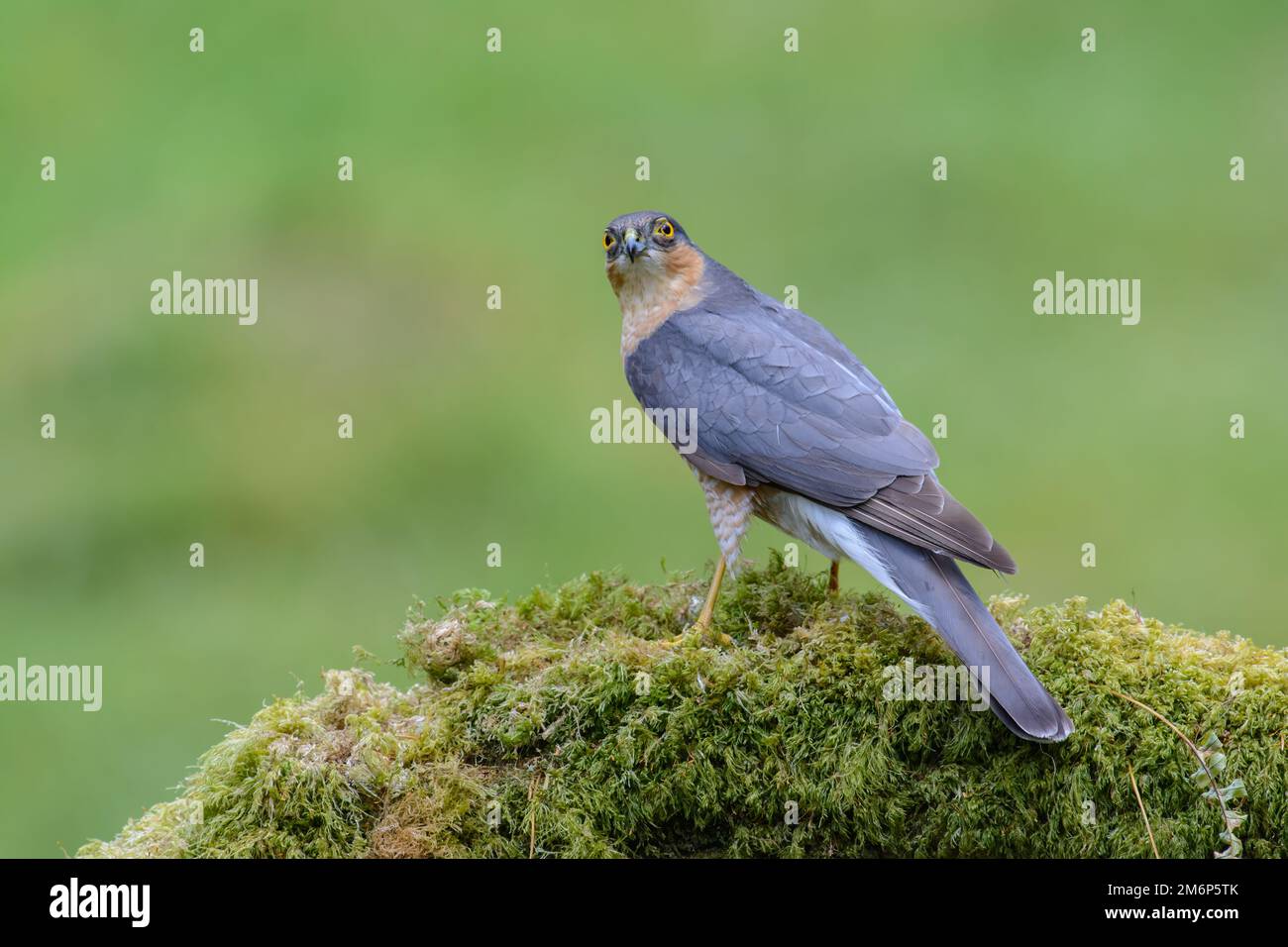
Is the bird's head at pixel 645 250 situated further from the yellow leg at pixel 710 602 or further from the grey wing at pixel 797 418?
the yellow leg at pixel 710 602

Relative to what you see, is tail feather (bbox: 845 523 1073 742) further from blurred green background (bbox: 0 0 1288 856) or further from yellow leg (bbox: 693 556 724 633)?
blurred green background (bbox: 0 0 1288 856)

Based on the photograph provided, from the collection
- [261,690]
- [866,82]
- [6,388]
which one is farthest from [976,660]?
[866,82]

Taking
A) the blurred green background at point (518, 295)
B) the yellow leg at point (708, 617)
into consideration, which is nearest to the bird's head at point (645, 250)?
the yellow leg at point (708, 617)

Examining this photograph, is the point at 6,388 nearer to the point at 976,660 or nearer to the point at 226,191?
the point at 226,191

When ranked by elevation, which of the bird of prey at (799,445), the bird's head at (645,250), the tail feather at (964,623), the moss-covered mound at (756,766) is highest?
the bird's head at (645,250)

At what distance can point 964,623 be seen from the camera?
4781 mm

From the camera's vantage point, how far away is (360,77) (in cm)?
1340

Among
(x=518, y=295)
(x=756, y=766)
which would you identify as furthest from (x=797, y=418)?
(x=518, y=295)

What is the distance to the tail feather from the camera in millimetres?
4465

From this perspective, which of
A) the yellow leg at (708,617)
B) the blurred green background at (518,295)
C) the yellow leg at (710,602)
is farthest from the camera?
the blurred green background at (518,295)

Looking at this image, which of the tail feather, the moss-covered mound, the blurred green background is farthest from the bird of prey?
the blurred green background

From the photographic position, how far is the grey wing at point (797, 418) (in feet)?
16.7

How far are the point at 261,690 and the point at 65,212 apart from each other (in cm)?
578

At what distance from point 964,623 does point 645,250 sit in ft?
8.35
